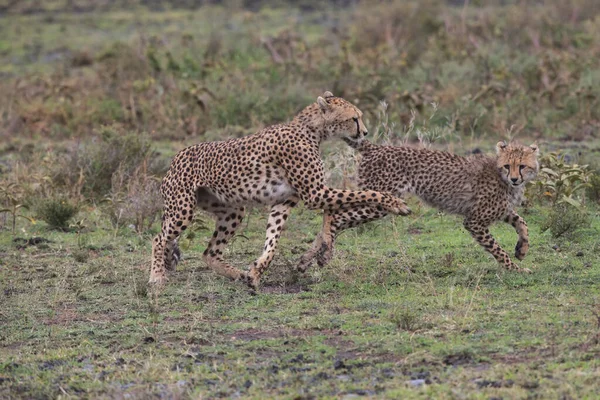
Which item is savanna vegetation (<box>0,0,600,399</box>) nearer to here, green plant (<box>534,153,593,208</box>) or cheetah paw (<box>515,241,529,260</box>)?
green plant (<box>534,153,593,208</box>)

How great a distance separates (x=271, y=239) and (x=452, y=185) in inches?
61.8

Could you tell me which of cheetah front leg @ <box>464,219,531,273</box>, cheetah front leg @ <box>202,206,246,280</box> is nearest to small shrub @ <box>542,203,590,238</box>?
cheetah front leg @ <box>464,219,531,273</box>

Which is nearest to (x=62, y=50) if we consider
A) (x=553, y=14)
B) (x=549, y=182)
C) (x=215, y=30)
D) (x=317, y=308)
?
(x=215, y=30)

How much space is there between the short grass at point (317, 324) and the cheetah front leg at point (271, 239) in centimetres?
15

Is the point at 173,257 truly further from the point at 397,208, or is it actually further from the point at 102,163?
the point at 102,163

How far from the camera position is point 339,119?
8266 millimetres

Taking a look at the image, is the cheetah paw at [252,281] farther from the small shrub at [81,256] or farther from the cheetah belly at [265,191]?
the small shrub at [81,256]

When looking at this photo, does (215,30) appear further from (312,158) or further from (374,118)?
(312,158)

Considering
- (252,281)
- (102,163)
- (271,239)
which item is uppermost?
(271,239)

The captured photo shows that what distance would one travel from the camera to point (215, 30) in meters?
20.2

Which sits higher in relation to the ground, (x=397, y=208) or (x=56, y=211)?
(x=397, y=208)

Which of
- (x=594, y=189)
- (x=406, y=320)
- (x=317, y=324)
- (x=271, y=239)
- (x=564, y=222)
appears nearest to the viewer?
(x=406, y=320)

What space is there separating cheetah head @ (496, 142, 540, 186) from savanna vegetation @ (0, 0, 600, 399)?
25.6 inches

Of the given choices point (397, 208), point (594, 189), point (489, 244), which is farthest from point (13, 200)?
point (594, 189)
